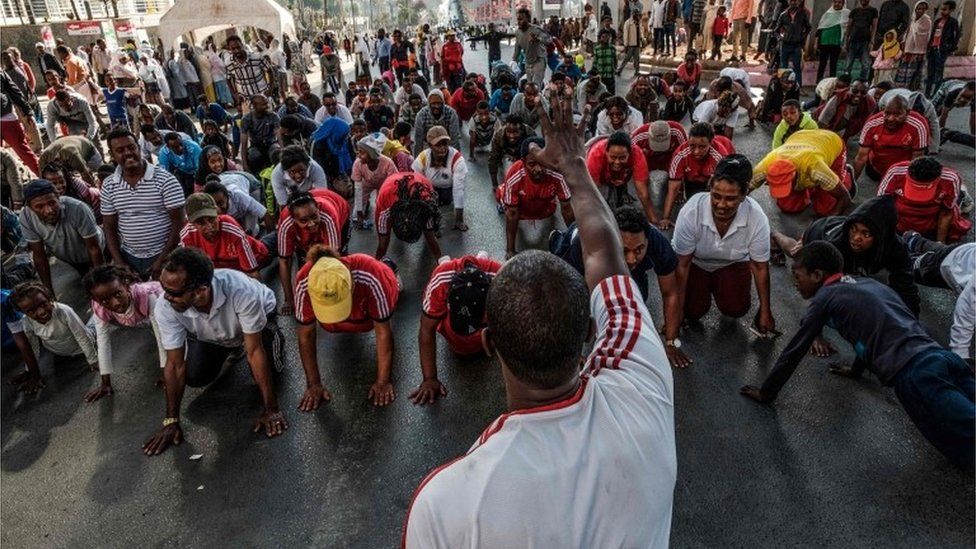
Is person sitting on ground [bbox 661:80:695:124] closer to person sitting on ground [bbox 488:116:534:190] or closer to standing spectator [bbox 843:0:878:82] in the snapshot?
person sitting on ground [bbox 488:116:534:190]

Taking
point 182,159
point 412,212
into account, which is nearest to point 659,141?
point 412,212

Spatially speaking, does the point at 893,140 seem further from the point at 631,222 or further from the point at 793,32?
the point at 793,32

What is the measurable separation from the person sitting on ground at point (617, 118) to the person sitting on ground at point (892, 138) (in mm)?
2465

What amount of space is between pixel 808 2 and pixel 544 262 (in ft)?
49.6

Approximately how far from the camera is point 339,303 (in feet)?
11.0

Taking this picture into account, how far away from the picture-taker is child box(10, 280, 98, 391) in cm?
392

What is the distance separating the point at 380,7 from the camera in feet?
316

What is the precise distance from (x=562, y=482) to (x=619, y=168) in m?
5.10

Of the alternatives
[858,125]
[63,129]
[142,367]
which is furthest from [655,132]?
[63,129]

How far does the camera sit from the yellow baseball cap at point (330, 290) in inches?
130

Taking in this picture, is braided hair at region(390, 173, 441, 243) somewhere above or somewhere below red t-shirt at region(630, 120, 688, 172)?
below

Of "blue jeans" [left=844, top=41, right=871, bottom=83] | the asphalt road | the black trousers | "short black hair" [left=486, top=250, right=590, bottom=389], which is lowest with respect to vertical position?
the asphalt road

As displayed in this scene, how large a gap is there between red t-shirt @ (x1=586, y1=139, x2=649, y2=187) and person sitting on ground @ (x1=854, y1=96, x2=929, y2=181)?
240cm

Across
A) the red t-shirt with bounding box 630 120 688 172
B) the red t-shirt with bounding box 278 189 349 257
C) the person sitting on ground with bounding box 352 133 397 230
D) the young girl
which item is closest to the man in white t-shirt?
the young girl
